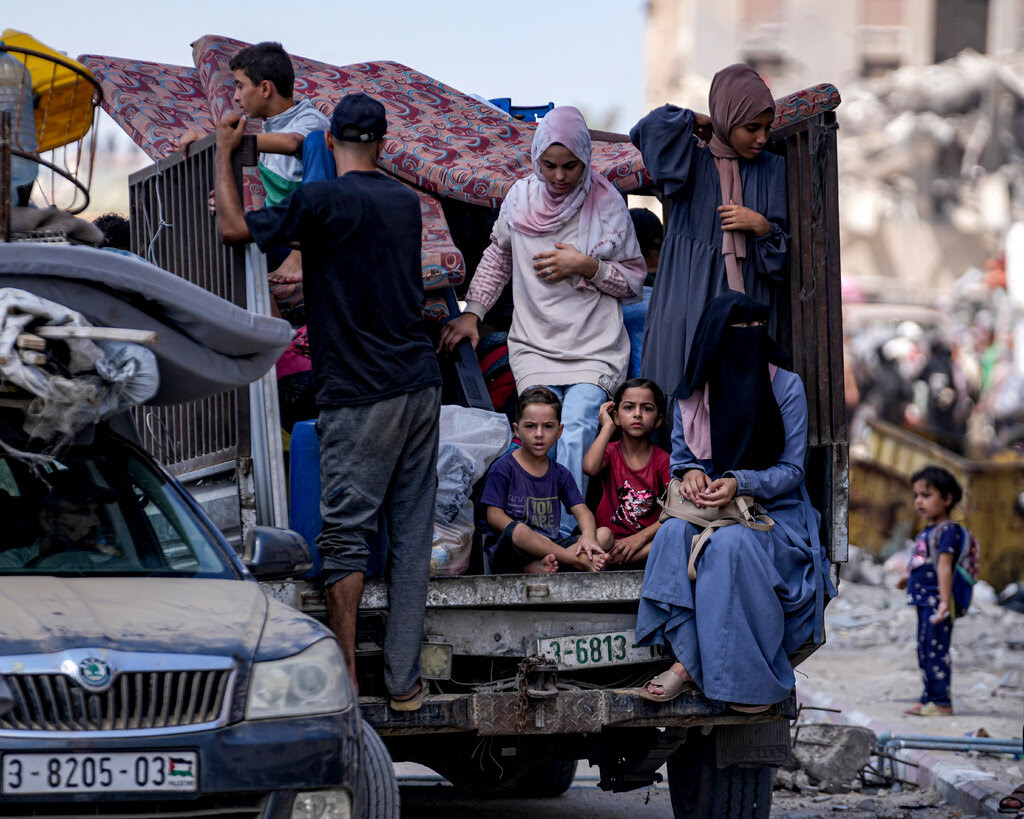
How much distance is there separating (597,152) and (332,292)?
2.65 meters

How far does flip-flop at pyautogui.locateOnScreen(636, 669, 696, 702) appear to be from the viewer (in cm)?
549

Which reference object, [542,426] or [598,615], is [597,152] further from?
[598,615]

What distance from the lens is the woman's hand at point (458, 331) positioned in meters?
6.94

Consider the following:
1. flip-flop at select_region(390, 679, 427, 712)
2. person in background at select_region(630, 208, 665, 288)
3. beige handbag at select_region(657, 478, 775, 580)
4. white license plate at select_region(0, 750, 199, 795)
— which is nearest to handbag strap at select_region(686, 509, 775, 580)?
beige handbag at select_region(657, 478, 775, 580)

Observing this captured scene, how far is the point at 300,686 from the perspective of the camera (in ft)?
13.3

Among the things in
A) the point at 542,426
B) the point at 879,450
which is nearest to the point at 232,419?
the point at 542,426

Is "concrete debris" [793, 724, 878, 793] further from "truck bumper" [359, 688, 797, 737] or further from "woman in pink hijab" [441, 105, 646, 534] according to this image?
"truck bumper" [359, 688, 797, 737]

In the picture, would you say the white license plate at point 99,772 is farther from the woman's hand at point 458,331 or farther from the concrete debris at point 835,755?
the concrete debris at point 835,755

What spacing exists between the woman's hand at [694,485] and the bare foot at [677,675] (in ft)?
2.00

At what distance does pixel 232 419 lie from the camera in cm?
580

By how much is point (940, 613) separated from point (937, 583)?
0.70 ft

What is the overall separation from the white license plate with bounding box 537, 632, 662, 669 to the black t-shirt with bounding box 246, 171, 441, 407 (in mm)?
1002

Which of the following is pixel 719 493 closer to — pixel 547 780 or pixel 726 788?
pixel 726 788

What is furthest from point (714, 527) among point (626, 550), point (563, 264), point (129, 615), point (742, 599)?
point (129, 615)
